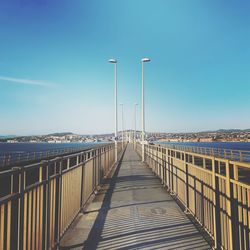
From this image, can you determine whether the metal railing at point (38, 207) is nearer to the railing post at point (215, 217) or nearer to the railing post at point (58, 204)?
the railing post at point (58, 204)

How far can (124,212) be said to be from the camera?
6.38 metres

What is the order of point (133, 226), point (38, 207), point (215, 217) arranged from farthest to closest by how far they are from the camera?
point (133, 226) < point (215, 217) < point (38, 207)

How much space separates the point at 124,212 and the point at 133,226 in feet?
3.63

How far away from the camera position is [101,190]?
9539mm

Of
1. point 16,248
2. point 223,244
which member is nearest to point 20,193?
point 16,248

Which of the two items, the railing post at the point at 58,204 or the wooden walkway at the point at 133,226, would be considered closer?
the railing post at the point at 58,204

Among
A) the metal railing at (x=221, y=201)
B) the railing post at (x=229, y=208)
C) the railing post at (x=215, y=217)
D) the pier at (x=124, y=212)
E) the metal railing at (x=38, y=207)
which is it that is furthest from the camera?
the railing post at (x=215, y=217)

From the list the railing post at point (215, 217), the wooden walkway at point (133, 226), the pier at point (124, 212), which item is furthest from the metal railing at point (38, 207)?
the railing post at point (215, 217)

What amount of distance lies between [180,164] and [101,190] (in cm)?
377

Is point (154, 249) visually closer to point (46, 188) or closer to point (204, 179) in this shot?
point (204, 179)

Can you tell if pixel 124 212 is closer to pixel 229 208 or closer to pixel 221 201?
pixel 221 201

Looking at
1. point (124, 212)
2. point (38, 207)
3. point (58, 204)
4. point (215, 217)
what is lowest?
point (124, 212)

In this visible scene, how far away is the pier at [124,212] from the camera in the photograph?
299cm

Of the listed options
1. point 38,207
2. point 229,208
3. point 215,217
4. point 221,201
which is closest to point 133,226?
point 215,217
